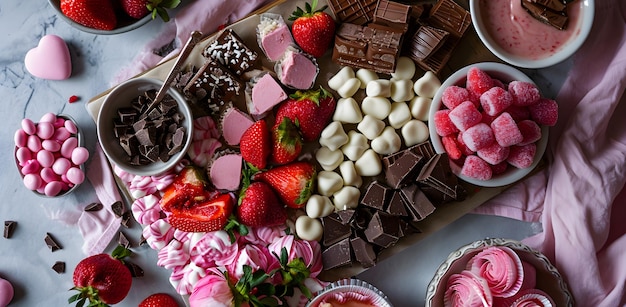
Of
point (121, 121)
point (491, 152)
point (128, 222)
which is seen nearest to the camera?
point (491, 152)

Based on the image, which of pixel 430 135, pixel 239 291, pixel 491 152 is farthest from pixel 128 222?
pixel 491 152

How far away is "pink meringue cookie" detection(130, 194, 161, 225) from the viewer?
214 centimetres

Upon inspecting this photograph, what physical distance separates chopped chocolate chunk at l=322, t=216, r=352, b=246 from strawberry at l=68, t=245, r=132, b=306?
2.30 ft

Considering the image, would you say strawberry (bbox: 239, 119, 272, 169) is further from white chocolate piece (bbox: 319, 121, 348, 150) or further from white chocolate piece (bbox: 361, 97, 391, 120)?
white chocolate piece (bbox: 361, 97, 391, 120)

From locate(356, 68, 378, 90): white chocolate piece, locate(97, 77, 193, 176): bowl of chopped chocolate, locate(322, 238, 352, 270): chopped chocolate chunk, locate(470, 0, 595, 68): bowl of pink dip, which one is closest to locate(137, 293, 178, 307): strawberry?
locate(97, 77, 193, 176): bowl of chopped chocolate

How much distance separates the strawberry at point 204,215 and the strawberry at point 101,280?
0.27 metres

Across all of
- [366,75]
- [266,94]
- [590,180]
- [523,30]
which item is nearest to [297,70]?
[266,94]

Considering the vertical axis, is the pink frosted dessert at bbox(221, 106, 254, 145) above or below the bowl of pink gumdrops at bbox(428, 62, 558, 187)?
below

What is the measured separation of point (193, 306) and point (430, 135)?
912 millimetres

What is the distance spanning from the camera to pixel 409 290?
87.6 inches

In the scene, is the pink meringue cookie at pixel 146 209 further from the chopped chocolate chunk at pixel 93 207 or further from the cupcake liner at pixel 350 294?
the cupcake liner at pixel 350 294

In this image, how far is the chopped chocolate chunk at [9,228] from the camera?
2.27 m

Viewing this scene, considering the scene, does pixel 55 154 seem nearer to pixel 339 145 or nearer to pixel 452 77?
pixel 339 145

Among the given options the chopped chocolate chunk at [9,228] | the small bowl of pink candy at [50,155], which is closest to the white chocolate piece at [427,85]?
the small bowl of pink candy at [50,155]
